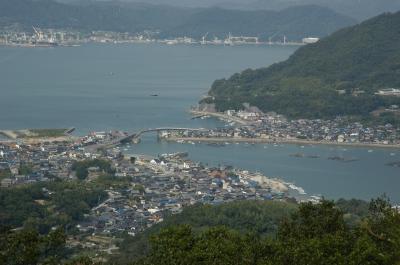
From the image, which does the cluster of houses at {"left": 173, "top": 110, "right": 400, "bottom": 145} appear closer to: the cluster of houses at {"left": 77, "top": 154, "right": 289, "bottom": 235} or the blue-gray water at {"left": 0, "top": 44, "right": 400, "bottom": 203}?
the blue-gray water at {"left": 0, "top": 44, "right": 400, "bottom": 203}

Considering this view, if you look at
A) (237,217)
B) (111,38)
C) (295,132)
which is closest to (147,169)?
(237,217)

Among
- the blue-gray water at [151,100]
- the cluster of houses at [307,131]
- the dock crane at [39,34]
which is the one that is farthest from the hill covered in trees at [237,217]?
the dock crane at [39,34]

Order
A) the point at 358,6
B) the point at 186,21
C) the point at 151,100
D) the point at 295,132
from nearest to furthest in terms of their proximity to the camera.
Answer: the point at 295,132
the point at 151,100
the point at 186,21
the point at 358,6

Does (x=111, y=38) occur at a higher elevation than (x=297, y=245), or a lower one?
higher

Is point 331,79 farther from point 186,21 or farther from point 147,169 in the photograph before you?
point 186,21

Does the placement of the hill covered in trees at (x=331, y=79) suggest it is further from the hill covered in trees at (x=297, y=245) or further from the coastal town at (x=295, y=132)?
the hill covered in trees at (x=297, y=245)

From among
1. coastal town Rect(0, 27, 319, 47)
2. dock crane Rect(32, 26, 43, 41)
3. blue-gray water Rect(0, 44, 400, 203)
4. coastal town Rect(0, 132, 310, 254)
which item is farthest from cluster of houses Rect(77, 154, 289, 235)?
dock crane Rect(32, 26, 43, 41)
